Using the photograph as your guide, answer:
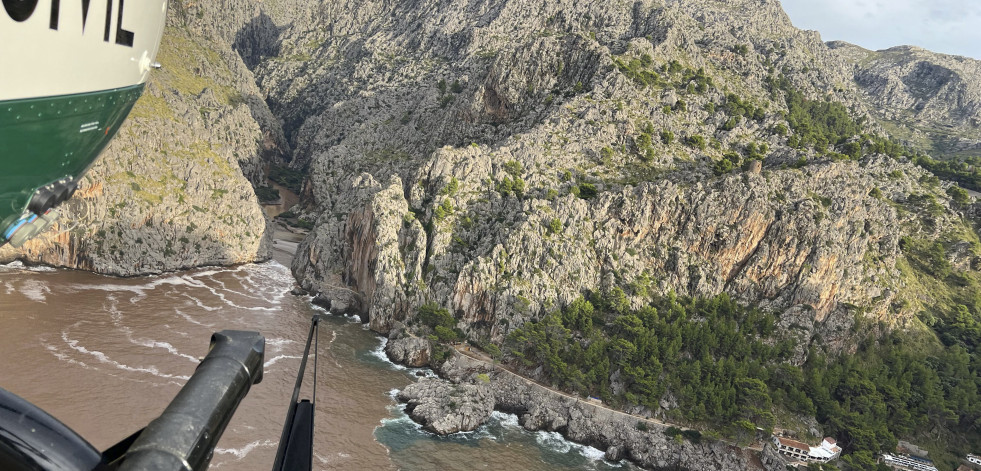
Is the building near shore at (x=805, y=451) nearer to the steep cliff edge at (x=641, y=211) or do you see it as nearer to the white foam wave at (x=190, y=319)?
the steep cliff edge at (x=641, y=211)

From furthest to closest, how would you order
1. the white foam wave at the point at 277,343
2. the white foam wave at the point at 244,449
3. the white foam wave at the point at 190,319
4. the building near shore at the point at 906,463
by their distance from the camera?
the white foam wave at the point at 190,319 → the white foam wave at the point at 277,343 → the building near shore at the point at 906,463 → the white foam wave at the point at 244,449

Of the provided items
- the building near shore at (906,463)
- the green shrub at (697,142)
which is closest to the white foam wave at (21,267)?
the green shrub at (697,142)

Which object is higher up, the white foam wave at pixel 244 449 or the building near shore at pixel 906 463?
the building near shore at pixel 906 463

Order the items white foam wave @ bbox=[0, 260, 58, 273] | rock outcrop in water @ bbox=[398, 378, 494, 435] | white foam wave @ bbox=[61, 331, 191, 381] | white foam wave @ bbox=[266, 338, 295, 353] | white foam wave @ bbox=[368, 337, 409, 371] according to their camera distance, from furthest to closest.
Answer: white foam wave @ bbox=[0, 260, 58, 273], white foam wave @ bbox=[368, 337, 409, 371], white foam wave @ bbox=[266, 338, 295, 353], rock outcrop in water @ bbox=[398, 378, 494, 435], white foam wave @ bbox=[61, 331, 191, 381]

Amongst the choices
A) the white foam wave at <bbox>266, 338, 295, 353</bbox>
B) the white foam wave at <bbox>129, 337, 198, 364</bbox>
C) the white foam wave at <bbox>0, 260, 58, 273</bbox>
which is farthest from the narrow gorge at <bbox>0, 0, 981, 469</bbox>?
the white foam wave at <bbox>129, 337, 198, 364</bbox>

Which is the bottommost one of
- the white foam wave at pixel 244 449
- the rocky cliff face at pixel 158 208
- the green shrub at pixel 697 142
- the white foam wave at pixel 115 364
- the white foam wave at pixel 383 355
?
the white foam wave at pixel 244 449

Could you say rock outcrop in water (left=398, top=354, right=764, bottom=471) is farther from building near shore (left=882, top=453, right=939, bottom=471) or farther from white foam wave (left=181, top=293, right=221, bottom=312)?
white foam wave (left=181, top=293, right=221, bottom=312)

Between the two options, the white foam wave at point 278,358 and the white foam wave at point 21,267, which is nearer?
the white foam wave at point 278,358

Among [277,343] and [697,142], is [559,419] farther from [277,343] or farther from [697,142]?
[697,142]
